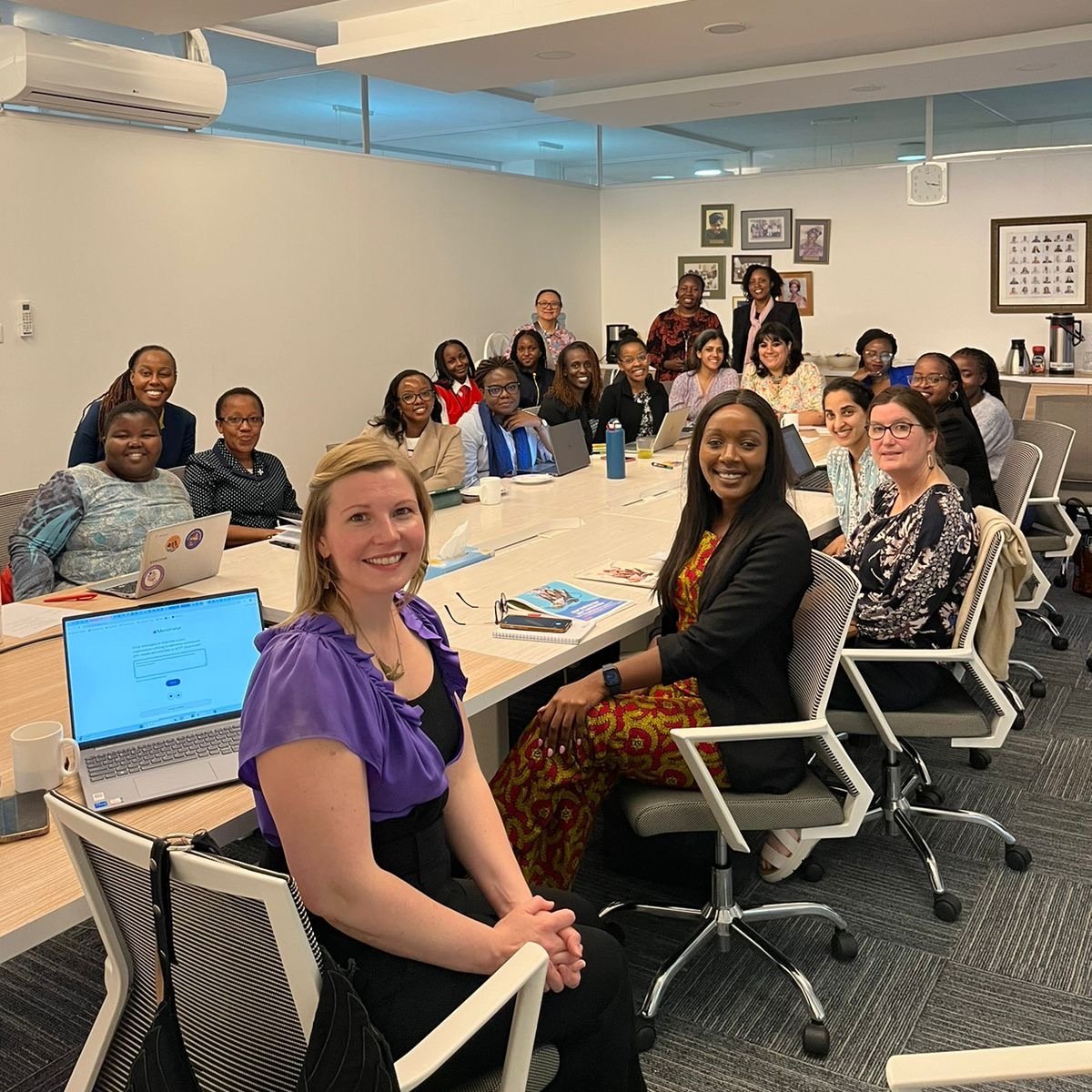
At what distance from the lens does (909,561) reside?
330 centimetres

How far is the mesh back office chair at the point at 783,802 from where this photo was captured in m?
2.45

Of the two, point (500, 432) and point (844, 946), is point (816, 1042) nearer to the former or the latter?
point (844, 946)

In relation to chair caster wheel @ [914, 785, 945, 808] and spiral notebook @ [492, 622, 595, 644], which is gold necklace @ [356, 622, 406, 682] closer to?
spiral notebook @ [492, 622, 595, 644]

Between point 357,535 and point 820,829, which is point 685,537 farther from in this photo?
point 357,535

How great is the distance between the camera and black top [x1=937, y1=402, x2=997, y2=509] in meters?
4.85

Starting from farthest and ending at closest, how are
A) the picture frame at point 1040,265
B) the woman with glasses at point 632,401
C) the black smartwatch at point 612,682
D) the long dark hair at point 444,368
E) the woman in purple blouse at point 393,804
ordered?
the picture frame at point 1040,265 < the long dark hair at point 444,368 < the woman with glasses at point 632,401 < the black smartwatch at point 612,682 < the woman in purple blouse at point 393,804

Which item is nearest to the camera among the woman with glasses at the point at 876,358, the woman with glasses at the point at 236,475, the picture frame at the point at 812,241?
the woman with glasses at the point at 236,475

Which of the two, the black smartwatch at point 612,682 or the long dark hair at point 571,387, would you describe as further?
the long dark hair at point 571,387

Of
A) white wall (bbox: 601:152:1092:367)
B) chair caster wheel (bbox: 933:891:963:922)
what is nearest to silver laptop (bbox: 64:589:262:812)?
chair caster wheel (bbox: 933:891:963:922)

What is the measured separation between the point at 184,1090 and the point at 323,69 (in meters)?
7.35

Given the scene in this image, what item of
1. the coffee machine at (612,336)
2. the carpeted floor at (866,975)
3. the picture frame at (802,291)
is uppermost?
the picture frame at (802,291)

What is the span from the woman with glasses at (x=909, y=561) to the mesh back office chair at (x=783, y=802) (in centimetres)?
50

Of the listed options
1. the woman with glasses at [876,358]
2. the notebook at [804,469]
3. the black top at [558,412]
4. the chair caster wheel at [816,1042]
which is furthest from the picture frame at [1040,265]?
the chair caster wheel at [816,1042]

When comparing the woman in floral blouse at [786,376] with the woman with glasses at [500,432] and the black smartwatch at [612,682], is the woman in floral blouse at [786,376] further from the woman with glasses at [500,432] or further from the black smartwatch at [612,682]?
the black smartwatch at [612,682]
